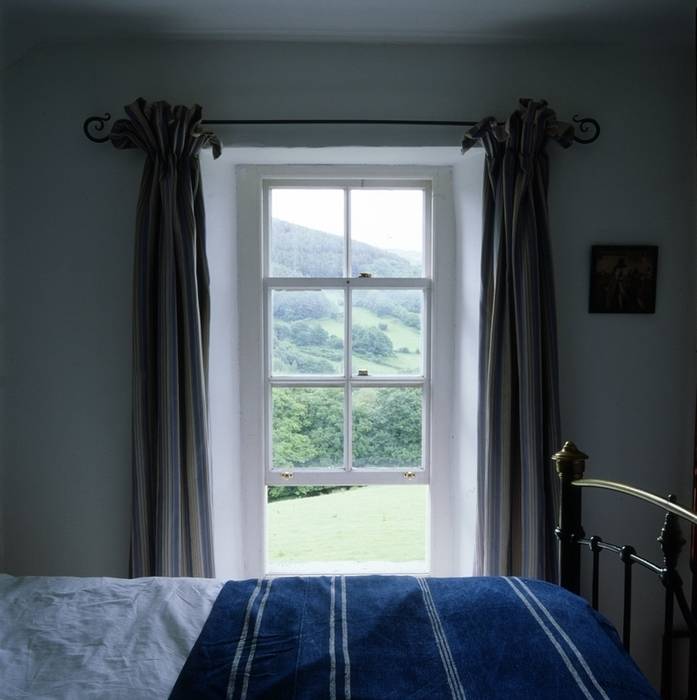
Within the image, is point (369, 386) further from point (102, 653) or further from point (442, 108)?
point (102, 653)

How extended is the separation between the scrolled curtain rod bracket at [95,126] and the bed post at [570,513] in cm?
174

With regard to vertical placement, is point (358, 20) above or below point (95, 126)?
above

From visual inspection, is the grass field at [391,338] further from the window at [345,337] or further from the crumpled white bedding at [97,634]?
the crumpled white bedding at [97,634]

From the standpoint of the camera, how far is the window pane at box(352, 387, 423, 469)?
2.15 meters

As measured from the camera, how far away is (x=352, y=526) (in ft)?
7.24

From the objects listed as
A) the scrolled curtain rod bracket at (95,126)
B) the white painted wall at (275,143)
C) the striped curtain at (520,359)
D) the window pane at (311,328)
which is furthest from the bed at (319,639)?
the scrolled curtain rod bracket at (95,126)

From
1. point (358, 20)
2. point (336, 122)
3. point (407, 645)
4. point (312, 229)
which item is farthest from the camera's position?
point (312, 229)

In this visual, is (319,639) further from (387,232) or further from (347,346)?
(387,232)

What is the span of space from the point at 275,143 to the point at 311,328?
70 centimetres

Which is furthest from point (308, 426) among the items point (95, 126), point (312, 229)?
point (95, 126)

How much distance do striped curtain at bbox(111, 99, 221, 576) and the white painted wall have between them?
0.15 metres

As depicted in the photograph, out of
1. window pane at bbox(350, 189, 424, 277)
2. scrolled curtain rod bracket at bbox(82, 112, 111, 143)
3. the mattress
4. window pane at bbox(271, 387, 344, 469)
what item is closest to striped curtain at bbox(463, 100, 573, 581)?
window pane at bbox(350, 189, 424, 277)

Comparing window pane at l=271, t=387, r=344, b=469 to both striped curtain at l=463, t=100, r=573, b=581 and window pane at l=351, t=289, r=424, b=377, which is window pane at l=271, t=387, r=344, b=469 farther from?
striped curtain at l=463, t=100, r=573, b=581

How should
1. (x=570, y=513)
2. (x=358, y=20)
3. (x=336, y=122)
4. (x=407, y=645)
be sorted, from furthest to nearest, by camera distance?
(x=336, y=122) < (x=358, y=20) < (x=570, y=513) < (x=407, y=645)
